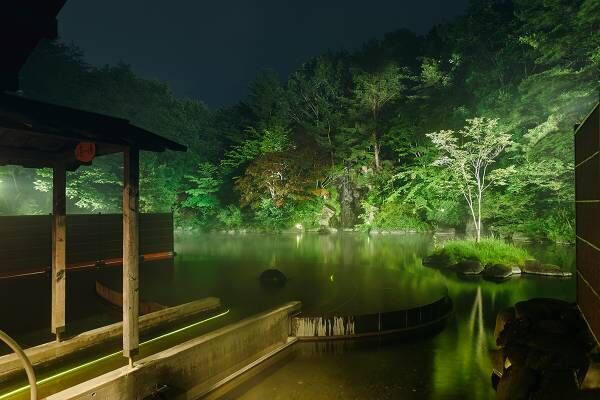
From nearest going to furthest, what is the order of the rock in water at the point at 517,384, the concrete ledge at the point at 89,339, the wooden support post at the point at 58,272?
the rock in water at the point at 517,384 → the concrete ledge at the point at 89,339 → the wooden support post at the point at 58,272

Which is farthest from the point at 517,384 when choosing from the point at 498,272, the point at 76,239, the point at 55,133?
the point at 76,239

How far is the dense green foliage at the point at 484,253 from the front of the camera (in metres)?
15.2

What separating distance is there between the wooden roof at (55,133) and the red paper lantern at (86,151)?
0.28ft

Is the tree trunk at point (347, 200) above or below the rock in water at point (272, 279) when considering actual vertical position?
above

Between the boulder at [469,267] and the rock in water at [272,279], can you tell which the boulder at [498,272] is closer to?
the boulder at [469,267]

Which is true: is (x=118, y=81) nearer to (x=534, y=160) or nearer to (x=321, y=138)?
(x=321, y=138)

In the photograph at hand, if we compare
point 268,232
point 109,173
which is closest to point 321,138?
point 268,232

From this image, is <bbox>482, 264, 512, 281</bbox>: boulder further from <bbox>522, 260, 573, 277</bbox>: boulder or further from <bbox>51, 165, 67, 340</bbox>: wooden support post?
<bbox>51, 165, 67, 340</bbox>: wooden support post

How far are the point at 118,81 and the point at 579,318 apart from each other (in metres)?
36.8

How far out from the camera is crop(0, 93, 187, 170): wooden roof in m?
4.27

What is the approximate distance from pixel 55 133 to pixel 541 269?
14.8 metres

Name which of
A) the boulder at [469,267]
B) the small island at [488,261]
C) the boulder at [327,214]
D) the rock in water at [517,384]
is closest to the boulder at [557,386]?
the rock in water at [517,384]

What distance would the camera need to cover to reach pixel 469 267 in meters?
14.9

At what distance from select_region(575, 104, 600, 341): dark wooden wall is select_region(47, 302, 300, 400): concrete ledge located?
184 inches
